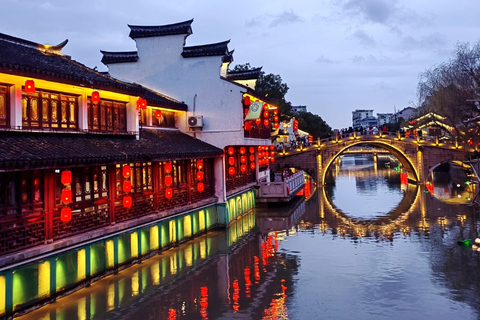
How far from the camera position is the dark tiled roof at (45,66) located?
12848mm

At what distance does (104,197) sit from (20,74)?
4.71m

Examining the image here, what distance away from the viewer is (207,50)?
973 inches

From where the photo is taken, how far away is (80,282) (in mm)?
13820

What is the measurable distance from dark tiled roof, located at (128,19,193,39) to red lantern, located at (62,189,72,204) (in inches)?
579

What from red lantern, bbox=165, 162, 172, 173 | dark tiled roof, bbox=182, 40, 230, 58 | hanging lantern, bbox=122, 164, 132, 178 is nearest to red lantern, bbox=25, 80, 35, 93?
hanging lantern, bbox=122, 164, 132, 178

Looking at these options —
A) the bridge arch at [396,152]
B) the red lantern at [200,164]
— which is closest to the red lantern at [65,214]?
the red lantern at [200,164]

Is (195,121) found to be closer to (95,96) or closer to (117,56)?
(117,56)

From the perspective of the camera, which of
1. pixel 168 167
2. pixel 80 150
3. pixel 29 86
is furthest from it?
pixel 168 167

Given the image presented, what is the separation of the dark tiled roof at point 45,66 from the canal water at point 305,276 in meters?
6.37

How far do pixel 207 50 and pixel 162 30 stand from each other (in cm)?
302

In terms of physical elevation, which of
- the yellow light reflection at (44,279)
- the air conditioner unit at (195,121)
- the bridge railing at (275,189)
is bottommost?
the yellow light reflection at (44,279)

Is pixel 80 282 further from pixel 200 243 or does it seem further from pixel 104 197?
pixel 200 243

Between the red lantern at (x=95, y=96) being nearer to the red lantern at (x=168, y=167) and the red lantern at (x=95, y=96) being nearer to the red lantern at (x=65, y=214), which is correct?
the red lantern at (x=168, y=167)

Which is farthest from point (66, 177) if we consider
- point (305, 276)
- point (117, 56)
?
point (117, 56)
